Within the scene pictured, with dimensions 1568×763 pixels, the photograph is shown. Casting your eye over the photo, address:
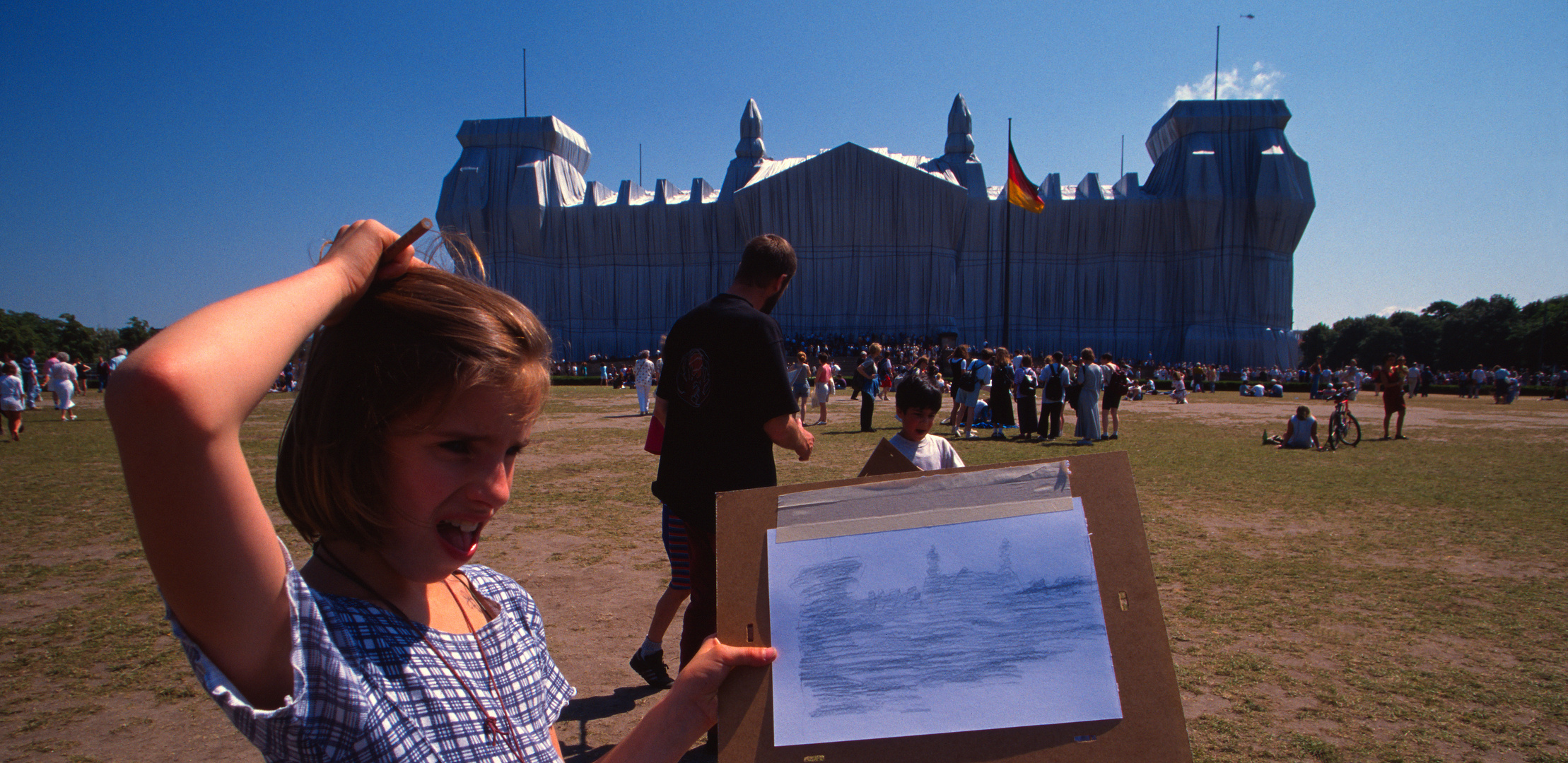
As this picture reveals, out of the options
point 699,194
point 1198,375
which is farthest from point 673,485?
point 699,194

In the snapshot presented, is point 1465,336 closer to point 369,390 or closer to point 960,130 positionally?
point 960,130

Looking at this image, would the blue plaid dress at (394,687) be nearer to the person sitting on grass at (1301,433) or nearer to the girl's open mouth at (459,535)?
the girl's open mouth at (459,535)

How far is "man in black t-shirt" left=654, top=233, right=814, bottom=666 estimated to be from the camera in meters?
2.59

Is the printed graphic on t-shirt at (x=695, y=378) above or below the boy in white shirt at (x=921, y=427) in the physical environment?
above

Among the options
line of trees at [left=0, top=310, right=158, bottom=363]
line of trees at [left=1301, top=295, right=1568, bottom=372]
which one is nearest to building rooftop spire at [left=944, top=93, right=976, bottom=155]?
line of trees at [left=1301, top=295, right=1568, bottom=372]

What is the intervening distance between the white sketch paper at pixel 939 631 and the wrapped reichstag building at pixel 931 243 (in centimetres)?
4000

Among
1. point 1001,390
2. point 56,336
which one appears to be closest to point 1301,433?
point 1001,390

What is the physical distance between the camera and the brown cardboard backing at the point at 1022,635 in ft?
3.80

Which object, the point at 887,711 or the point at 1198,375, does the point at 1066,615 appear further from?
the point at 1198,375

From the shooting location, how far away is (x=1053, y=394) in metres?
12.7

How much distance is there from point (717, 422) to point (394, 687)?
5.73ft

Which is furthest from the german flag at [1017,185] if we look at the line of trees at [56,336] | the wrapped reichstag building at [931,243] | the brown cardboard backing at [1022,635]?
the line of trees at [56,336]

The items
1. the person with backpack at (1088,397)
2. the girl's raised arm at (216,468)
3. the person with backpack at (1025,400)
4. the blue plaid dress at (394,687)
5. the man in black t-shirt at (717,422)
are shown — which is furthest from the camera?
the person with backpack at (1025,400)

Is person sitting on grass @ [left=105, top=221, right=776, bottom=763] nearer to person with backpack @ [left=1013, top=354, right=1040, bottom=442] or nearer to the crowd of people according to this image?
the crowd of people
